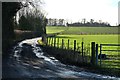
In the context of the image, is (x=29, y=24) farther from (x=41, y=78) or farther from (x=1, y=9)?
(x=41, y=78)

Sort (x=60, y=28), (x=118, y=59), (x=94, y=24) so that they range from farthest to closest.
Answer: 1. (x=60, y=28)
2. (x=94, y=24)
3. (x=118, y=59)

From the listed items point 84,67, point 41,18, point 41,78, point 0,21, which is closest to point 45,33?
point 41,18

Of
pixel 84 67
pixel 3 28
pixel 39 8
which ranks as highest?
pixel 39 8

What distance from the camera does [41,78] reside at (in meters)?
10.5

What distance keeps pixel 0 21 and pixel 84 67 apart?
8.29m

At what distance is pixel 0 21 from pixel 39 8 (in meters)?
6.98

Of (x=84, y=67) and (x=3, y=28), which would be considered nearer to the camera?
(x=84, y=67)

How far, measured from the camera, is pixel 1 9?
1917cm

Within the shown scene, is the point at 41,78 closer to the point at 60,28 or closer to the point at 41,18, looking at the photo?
the point at 60,28

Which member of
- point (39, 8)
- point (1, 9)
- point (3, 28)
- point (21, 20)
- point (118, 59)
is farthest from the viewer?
point (21, 20)

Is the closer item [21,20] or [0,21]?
[0,21]

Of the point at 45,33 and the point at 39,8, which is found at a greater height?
the point at 39,8

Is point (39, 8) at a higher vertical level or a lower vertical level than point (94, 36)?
higher

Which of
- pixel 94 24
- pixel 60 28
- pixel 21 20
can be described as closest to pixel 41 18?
pixel 21 20
